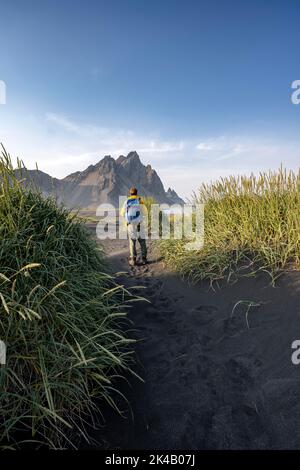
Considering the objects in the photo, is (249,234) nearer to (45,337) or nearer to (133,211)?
(133,211)

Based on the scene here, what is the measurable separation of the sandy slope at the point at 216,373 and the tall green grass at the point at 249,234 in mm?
352

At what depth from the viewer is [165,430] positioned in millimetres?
2098

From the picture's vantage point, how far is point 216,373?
8.67ft

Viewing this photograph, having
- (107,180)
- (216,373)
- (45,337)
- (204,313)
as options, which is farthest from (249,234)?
(107,180)

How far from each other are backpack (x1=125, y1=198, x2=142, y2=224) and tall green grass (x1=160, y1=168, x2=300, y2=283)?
128cm

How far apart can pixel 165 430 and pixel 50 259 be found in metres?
1.87

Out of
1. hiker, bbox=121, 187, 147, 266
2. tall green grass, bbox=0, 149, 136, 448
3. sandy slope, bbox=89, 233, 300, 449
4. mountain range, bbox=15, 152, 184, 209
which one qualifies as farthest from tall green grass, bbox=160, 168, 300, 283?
mountain range, bbox=15, 152, 184, 209

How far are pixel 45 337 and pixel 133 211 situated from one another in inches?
190

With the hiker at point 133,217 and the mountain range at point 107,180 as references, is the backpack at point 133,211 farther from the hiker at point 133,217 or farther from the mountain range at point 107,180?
the mountain range at point 107,180

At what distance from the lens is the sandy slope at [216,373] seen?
2.04m

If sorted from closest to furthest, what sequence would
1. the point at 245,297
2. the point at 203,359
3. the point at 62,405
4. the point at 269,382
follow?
the point at 62,405 < the point at 269,382 < the point at 203,359 < the point at 245,297

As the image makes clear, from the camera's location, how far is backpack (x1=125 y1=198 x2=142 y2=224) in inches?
270
